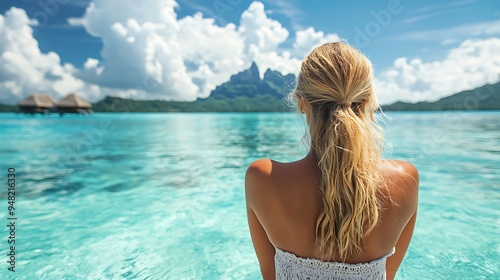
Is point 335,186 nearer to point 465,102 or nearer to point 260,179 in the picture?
point 260,179

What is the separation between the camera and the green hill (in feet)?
306

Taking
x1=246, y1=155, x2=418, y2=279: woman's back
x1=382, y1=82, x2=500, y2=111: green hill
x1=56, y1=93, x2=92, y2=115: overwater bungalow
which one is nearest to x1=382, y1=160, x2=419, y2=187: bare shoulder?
x1=246, y1=155, x2=418, y2=279: woman's back

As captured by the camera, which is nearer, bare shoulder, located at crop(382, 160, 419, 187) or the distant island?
bare shoulder, located at crop(382, 160, 419, 187)

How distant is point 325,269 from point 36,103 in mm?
61957

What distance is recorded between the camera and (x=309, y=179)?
4.24 feet

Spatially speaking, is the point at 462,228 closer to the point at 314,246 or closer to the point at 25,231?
the point at 314,246

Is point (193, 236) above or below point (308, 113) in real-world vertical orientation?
below

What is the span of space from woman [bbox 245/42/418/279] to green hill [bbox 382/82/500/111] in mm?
103258

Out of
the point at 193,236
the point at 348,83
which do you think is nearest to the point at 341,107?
the point at 348,83

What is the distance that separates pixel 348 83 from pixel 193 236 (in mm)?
4010

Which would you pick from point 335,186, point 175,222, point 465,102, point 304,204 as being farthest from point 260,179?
point 465,102

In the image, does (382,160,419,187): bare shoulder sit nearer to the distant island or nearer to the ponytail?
the ponytail

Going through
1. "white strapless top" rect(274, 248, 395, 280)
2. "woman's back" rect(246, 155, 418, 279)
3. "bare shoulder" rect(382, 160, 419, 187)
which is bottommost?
"white strapless top" rect(274, 248, 395, 280)

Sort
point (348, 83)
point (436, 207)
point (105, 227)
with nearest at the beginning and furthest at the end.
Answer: point (348, 83), point (105, 227), point (436, 207)
